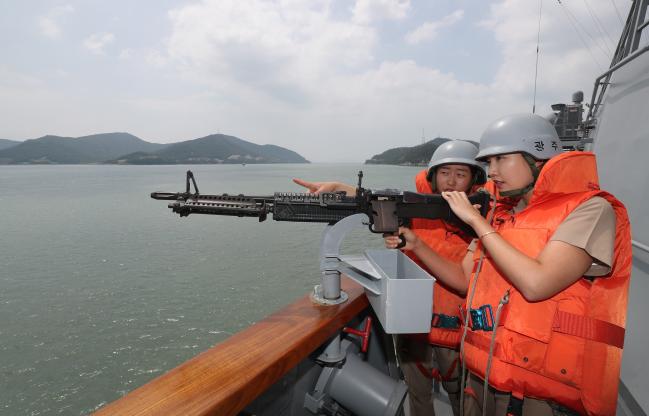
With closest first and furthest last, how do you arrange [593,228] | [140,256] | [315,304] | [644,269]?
1. [593,228]
2. [315,304]
3. [644,269]
4. [140,256]

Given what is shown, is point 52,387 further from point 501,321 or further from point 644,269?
point 644,269

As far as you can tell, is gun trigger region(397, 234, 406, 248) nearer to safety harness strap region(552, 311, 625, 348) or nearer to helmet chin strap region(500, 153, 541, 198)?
helmet chin strap region(500, 153, 541, 198)

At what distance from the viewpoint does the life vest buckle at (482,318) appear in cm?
192

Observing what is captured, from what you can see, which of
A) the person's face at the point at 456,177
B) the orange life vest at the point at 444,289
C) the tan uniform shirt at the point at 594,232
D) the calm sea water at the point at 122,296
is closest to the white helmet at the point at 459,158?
the person's face at the point at 456,177

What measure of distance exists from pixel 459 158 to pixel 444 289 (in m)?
1.33

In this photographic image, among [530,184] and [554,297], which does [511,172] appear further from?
[554,297]

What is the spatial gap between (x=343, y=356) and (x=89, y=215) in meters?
37.6

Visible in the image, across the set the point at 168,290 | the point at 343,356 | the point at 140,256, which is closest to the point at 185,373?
the point at 343,356

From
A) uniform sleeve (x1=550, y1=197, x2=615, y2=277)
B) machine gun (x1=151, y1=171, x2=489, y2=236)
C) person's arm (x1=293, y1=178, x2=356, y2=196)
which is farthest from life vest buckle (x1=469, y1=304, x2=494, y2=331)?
person's arm (x1=293, y1=178, x2=356, y2=196)

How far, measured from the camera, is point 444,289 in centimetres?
296

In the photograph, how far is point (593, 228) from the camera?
1519 mm

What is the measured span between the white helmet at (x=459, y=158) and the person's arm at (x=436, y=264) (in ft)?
3.44

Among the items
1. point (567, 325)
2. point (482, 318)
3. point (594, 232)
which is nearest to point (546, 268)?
point (594, 232)

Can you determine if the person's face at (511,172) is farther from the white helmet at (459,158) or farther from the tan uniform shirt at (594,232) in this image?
the white helmet at (459,158)
